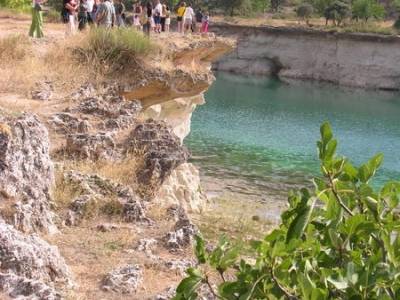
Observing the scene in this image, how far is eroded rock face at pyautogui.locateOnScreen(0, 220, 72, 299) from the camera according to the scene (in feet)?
16.0

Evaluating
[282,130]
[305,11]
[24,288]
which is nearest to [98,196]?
[24,288]

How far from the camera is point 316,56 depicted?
48.1 m

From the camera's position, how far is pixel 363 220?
2.30 meters

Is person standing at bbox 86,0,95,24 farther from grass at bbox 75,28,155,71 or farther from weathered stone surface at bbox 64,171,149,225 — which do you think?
weathered stone surface at bbox 64,171,149,225

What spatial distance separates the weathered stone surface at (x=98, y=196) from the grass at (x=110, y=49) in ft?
17.0

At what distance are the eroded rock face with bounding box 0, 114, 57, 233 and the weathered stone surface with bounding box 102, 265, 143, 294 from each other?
1.00 metres

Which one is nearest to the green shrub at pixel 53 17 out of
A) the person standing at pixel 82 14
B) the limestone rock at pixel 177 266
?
the person standing at pixel 82 14

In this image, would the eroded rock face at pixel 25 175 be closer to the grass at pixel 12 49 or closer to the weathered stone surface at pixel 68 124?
the weathered stone surface at pixel 68 124

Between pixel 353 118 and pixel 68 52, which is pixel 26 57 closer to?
pixel 68 52

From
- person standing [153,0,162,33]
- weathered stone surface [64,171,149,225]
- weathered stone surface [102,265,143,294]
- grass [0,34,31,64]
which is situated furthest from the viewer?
person standing [153,0,162,33]

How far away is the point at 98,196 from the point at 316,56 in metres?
42.1

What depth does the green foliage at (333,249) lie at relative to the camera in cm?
222

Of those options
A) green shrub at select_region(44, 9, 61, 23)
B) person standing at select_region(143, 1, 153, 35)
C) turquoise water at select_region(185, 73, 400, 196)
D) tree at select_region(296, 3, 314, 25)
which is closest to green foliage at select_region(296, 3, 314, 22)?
tree at select_region(296, 3, 314, 25)

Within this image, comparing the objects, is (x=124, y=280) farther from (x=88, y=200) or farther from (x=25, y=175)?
(x=88, y=200)
